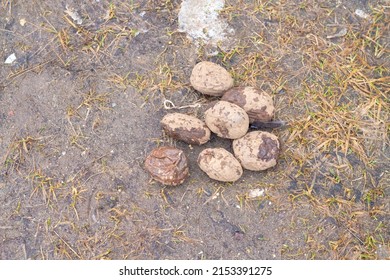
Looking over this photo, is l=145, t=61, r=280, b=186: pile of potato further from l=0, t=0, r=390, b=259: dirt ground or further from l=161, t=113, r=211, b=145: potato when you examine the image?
l=0, t=0, r=390, b=259: dirt ground

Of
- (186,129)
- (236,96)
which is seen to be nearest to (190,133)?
(186,129)

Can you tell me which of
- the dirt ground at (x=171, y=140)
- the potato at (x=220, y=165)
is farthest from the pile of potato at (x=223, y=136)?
the dirt ground at (x=171, y=140)

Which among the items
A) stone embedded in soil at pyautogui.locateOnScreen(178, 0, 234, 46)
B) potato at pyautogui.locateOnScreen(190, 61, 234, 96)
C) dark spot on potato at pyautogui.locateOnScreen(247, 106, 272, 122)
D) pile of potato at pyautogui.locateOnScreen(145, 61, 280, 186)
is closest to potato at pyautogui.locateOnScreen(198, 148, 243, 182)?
pile of potato at pyautogui.locateOnScreen(145, 61, 280, 186)

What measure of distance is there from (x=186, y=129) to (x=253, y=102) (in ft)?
1.58

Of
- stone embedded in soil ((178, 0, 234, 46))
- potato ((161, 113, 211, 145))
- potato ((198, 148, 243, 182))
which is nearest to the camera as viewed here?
potato ((198, 148, 243, 182))

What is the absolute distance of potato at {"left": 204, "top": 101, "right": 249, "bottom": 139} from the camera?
327 cm

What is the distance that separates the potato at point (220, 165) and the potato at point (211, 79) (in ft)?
1.42

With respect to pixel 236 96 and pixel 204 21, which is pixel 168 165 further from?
pixel 204 21

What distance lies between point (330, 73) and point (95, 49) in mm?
1740

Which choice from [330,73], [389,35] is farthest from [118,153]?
[389,35]

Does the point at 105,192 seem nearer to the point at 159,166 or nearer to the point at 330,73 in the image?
the point at 159,166

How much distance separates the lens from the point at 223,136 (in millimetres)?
3369

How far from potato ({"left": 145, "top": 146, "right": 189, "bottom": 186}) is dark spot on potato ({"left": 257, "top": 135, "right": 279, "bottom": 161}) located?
50cm

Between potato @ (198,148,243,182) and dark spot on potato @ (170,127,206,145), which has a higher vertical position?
dark spot on potato @ (170,127,206,145)
